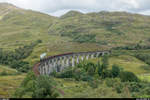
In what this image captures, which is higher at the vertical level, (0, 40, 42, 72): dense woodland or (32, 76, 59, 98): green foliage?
(32, 76, 59, 98): green foliage

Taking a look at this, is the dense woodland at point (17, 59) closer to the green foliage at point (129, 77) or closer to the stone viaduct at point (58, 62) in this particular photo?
the stone viaduct at point (58, 62)

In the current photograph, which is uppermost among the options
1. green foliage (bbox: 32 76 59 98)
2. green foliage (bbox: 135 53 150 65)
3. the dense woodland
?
green foliage (bbox: 32 76 59 98)

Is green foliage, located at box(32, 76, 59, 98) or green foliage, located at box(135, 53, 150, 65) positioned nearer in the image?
green foliage, located at box(32, 76, 59, 98)

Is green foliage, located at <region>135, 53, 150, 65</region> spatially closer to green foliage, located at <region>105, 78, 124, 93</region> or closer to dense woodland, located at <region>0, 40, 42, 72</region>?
green foliage, located at <region>105, 78, 124, 93</region>

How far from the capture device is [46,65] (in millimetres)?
121000

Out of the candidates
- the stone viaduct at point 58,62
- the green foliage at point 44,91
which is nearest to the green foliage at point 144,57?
the stone viaduct at point 58,62

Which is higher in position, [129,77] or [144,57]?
[129,77]

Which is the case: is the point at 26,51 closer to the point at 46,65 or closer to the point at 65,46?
the point at 65,46

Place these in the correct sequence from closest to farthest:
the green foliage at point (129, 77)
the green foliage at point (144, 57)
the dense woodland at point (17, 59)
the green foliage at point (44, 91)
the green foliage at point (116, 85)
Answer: the green foliage at point (44, 91) → the green foliage at point (116, 85) → the green foliage at point (129, 77) → the dense woodland at point (17, 59) → the green foliage at point (144, 57)

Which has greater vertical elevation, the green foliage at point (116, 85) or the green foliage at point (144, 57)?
the green foliage at point (116, 85)

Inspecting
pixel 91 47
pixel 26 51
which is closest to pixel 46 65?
pixel 26 51

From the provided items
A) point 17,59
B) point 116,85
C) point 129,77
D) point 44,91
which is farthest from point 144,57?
point 44,91

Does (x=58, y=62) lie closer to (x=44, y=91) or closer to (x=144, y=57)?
(x=144, y=57)

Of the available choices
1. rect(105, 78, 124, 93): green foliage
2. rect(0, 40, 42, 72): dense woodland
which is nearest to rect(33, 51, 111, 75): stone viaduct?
rect(0, 40, 42, 72): dense woodland
